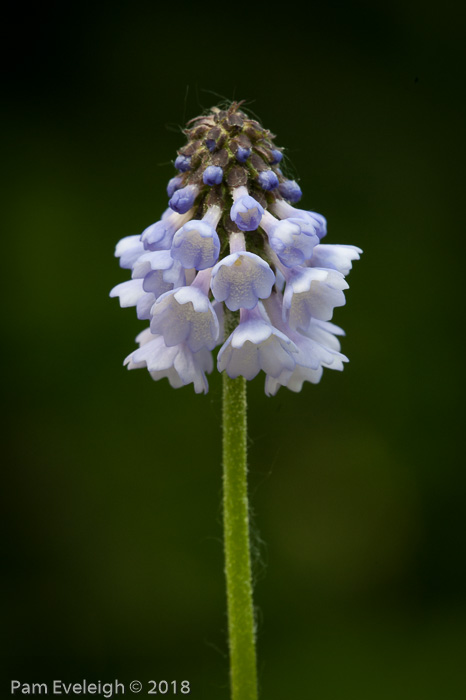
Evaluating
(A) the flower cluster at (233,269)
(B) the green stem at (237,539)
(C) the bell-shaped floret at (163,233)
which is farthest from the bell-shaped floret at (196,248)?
(B) the green stem at (237,539)

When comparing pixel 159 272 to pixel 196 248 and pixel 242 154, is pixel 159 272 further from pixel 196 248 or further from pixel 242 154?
pixel 242 154

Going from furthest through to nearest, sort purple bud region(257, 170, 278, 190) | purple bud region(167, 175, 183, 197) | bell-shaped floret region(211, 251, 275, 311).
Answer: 1. purple bud region(167, 175, 183, 197)
2. purple bud region(257, 170, 278, 190)
3. bell-shaped floret region(211, 251, 275, 311)

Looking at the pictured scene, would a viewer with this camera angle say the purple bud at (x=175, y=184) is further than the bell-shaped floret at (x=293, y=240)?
Yes

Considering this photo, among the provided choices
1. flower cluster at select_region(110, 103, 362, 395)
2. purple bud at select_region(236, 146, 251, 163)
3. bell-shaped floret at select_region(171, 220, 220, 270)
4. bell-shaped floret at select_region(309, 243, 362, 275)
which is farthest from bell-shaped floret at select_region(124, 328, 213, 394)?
purple bud at select_region(236, 146, 251, 163)

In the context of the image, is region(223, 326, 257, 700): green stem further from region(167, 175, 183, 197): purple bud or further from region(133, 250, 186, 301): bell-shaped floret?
region(167, 175, 183, 197): purple bud

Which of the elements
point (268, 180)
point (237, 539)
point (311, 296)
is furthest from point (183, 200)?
point (237, 539)

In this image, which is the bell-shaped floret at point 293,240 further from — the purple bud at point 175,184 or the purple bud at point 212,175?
the purple bud at point 175,184

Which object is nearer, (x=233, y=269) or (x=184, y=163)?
(x=233, y=269)
